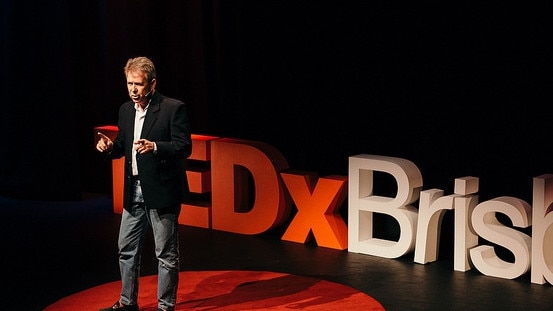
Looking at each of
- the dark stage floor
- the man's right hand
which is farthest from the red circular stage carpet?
the man's right hand

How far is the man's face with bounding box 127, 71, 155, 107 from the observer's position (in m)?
5.52

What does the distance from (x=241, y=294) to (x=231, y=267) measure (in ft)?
2.29

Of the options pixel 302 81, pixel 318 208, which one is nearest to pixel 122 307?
pixel 318 208

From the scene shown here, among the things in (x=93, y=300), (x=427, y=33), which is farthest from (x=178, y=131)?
(x=427, y=33)

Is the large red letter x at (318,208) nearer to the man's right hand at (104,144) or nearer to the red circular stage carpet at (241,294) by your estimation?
the red circular stage carpet at (241,294)

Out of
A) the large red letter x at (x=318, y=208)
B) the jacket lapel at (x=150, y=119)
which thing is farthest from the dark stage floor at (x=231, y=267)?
the jacket lapel at (x=150, y=119)

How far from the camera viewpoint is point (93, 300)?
6312 millimetres

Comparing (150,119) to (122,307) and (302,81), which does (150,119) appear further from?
(302,81)

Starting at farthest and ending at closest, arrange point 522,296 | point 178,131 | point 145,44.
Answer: point 145,44 < point 522,296 < point 178,131

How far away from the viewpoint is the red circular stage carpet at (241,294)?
20.1 feet

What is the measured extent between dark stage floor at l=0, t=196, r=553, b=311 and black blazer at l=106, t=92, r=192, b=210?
1043 mm

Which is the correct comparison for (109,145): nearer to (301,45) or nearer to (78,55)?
(301,45)

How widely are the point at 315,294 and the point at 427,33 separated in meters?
2.37

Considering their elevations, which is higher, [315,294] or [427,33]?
[427,33]
